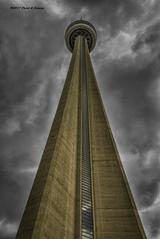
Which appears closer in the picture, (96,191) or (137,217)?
(137,217)

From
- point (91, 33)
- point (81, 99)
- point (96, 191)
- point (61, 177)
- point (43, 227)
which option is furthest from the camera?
point (91, 33)

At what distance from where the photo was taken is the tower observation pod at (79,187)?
8.76 m

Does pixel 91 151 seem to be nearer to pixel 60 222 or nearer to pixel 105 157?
pixel 105 157

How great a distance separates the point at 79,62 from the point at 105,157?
1487 cm

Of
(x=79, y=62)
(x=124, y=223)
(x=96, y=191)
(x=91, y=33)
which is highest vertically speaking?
(x=91, y=33)

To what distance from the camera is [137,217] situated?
36.3 ft

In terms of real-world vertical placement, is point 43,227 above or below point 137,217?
below

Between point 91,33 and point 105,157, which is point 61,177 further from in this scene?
point 91,33

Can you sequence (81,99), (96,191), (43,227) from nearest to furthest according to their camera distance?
(43,227), (96,191), (81,99)

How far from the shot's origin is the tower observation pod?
28.7 feet

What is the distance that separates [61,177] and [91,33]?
30375mm

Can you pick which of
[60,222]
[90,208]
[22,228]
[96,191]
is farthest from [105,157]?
[22,228]

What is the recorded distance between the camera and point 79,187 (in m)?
12.3

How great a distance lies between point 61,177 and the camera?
1084 cm
